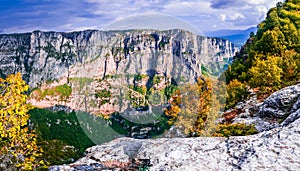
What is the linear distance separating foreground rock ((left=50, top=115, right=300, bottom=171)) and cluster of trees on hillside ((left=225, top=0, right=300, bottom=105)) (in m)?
20.8

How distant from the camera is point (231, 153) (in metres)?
6.41

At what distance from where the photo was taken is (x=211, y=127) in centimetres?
1922

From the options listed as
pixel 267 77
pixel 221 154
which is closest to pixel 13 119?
pixel 221 154

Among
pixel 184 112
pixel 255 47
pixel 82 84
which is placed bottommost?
pixel 184 112

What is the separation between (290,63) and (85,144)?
17227 cm

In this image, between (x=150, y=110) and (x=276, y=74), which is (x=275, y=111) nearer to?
(x=150, y=110)

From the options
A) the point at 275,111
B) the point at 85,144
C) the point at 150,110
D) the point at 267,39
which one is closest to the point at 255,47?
the point at 267,39

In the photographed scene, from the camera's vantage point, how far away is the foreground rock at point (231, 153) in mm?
5699

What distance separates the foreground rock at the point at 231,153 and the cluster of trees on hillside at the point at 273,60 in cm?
2080

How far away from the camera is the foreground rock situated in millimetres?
5699

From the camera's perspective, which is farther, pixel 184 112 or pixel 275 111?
pixel 184 112

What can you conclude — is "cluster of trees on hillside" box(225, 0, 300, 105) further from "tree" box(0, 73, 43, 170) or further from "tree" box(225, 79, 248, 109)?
"tree" box(0, 73, 43, 170)

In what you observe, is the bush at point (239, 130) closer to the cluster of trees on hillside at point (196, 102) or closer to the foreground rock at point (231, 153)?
the cluster of trees on hillside at point (196, 102)

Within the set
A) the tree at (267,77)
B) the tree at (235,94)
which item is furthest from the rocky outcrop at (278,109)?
the tree at (235,94)
